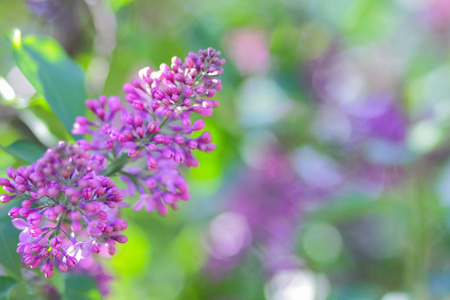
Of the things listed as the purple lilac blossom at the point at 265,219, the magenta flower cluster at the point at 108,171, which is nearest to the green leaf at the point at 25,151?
the magenta flower cluster at the point at 108,171

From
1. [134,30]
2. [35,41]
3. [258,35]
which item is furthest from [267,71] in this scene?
[35,41]

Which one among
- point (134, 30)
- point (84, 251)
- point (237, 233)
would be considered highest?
point (134, 30)

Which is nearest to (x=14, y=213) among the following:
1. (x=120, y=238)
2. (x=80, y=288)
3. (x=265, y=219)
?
(x=120, y=238)

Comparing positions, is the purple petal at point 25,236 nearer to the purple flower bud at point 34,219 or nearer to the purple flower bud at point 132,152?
the purple flower bud at point 34,219

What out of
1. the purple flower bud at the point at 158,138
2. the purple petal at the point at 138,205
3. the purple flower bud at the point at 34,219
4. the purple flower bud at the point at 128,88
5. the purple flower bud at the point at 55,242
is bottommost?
the purple flower bud at the point at 55,242

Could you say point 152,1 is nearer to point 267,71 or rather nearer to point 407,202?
point 267,71

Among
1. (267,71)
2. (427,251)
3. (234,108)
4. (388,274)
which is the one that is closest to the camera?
(427,251)

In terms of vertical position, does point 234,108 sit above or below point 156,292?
above
